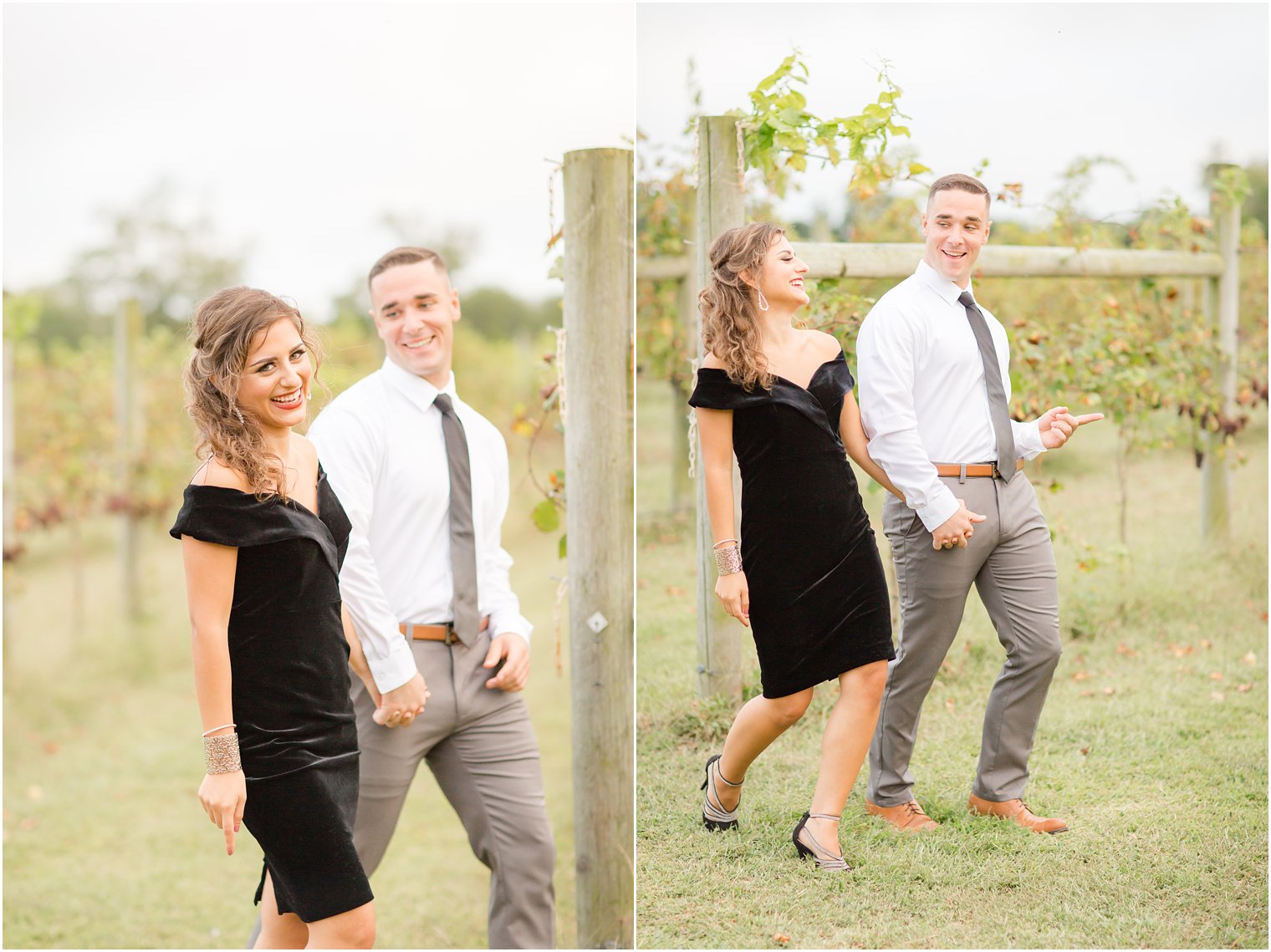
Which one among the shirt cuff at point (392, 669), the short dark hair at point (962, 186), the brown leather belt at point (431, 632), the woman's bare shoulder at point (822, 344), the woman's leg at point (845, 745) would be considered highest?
the short dark hair at point (962, 186)

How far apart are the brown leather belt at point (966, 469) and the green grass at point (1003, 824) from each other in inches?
20.8

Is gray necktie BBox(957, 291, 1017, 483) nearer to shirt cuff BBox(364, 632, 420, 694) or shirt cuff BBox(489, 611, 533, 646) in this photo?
shirt cuff BBox(489, 611, 533, 646)

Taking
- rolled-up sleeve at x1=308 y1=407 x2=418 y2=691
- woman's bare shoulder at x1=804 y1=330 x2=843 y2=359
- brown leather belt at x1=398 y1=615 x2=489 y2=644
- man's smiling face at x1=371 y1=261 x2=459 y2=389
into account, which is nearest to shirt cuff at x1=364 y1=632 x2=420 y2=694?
rolled-up sleeve at x1=308 y1=407 x2=418 y2=691

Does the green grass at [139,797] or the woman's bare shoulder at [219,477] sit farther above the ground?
the woman's bare shoulder at [219,477]

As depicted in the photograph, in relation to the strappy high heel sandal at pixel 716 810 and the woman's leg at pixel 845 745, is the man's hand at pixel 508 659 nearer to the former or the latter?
the strappy high heel sandal at pixel 716 810

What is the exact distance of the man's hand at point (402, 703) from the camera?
307cm

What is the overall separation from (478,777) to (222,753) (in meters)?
0.90

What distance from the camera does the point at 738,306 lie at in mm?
3176

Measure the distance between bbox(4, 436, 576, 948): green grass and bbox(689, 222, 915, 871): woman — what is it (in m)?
1.42

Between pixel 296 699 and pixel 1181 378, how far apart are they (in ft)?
16.0

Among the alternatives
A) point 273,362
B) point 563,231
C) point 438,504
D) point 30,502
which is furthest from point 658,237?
point 30,502

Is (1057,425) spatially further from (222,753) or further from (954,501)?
(222,753)

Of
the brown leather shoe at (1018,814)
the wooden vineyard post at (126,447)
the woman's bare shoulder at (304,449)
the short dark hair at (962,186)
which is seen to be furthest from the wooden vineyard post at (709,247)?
the wooden vineyard post at (126,447)

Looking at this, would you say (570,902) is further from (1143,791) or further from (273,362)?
(273,362)
